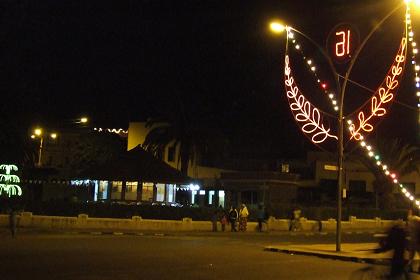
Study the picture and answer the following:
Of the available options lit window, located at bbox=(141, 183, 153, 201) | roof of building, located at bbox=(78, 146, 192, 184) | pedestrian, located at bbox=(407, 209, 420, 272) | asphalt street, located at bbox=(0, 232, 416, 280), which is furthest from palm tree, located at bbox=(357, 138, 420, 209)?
pedestrian, located at bbox=(407, 209, 420, 272)

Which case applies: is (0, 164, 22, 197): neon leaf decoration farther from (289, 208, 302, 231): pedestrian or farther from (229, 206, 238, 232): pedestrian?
(289, 208, 302, 231): pedestrian

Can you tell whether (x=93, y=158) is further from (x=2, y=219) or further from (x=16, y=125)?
(x=2, y=219)

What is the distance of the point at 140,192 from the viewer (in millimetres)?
49844

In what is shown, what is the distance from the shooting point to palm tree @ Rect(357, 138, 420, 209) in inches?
2206

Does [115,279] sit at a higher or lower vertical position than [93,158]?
lower

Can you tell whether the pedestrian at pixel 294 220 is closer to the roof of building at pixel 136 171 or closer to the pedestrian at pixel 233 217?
the pedestrian at pixel 233 217

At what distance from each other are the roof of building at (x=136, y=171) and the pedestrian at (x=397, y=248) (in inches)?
1357

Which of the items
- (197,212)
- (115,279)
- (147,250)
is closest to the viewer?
(115,279)

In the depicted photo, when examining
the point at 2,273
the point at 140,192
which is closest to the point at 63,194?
the point at 140,192

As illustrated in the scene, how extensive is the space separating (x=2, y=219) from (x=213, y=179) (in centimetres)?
2877

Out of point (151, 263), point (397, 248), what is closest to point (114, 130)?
point (151, 263)

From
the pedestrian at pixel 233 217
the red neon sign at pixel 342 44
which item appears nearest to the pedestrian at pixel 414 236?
the red neon sign at pixel 342 44

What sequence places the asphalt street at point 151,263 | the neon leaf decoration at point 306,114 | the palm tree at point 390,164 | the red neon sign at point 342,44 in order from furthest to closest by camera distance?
the palm tree at point 390,164 < the neon leaf decoration at point 306,114 < the red neon sign at point 342,44 < the asphalt street at point 151,263

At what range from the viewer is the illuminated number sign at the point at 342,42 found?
76.3 feet
